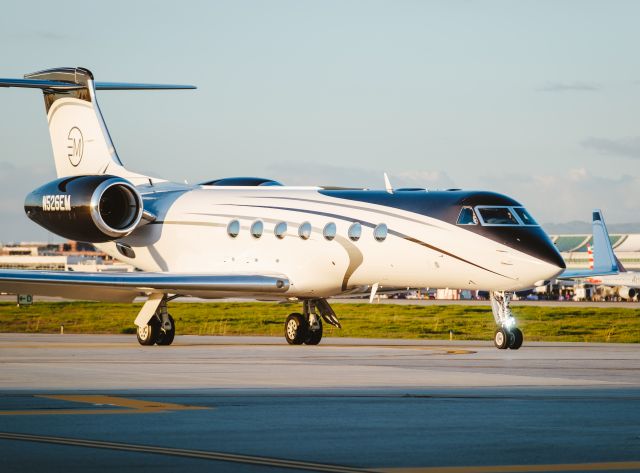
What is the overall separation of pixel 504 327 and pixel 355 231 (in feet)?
14.7

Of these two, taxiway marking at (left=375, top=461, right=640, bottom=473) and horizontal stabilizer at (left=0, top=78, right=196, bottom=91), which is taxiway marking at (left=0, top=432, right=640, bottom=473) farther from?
horizontal stabilizer at (left=0, top=78, right=196, bottom=91)

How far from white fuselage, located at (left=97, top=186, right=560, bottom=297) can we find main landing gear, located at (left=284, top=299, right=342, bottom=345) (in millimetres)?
1184

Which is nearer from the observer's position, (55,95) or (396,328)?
(55,95)

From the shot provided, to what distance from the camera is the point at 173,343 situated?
1230 inches

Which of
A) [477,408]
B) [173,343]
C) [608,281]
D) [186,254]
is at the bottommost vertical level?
[477,408]

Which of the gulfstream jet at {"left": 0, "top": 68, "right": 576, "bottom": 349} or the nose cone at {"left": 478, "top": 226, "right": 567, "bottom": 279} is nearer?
the nose cone at {"left": 478, "top": 226, "right": 567, "bottom": 279}

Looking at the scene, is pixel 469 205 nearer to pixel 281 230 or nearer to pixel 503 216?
pixel 503 216

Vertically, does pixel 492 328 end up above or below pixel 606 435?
above

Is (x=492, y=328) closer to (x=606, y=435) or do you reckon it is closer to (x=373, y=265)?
(x=373, y=265)

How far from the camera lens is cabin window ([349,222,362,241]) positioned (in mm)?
28375

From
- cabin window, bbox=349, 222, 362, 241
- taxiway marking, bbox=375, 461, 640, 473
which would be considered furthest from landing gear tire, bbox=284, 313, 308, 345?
taxiway marking, bbox=375, 461, 640, 473

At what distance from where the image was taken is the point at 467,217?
26.9 m

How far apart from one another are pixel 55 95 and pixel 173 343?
8979 millimetres

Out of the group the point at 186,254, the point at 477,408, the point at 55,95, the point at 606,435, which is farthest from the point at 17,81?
the point at 606,435
